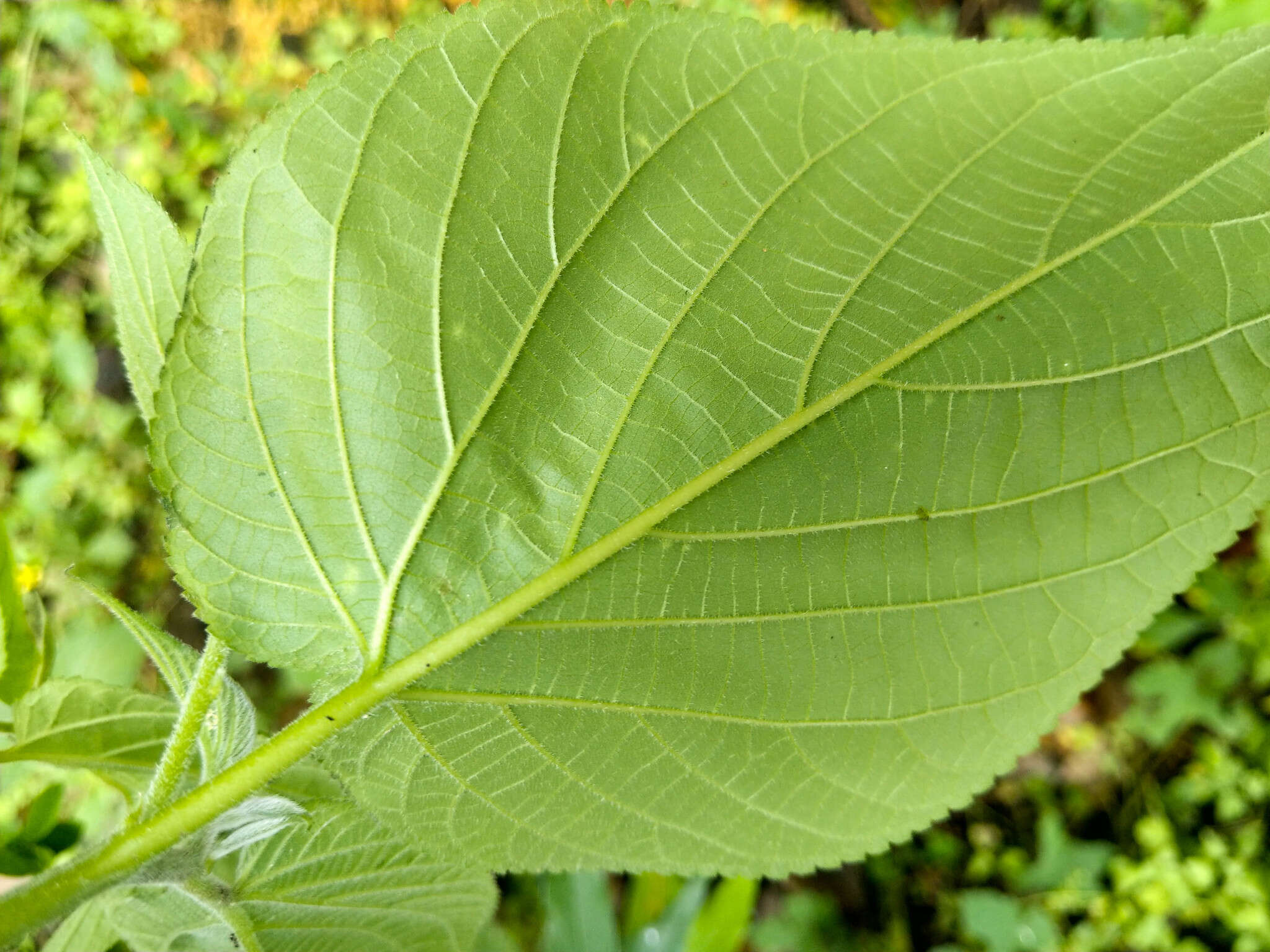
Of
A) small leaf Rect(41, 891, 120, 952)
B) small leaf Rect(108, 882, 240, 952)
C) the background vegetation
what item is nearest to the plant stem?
small leaf Rect(108, 882, 240, 952)

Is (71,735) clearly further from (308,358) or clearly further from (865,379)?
(865,379)

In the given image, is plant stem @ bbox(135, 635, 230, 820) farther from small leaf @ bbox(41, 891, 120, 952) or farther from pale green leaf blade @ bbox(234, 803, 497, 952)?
small leaf @ bbox(41, 891, 120, 952)

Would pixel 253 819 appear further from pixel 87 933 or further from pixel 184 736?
pixel 87 933

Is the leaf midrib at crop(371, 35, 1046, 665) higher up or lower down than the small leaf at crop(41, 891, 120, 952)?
higher up

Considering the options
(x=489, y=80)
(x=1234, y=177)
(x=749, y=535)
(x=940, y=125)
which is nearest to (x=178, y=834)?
(x=749, y=535)

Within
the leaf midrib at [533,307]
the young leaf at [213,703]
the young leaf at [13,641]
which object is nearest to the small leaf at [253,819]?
the young leaf at [213,703]

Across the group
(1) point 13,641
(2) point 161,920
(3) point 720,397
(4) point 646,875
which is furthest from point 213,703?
(4) point 646,875
